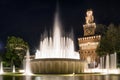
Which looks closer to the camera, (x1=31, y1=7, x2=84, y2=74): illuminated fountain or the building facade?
(x1=31, y1=7, x2=84, y2=74): illuminated fountain

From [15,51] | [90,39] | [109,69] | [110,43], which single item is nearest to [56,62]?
[109,69]

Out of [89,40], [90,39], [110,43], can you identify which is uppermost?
[90,39]

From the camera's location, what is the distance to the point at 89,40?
92562 millimetres

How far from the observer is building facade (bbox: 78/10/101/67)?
89.6 meters

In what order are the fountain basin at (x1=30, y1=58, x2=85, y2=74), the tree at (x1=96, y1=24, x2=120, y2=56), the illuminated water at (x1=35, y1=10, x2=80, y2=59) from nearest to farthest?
the fountain basin at (x1=30, y1=58, x2=85, y2=74) < the illuminated water at (x1=35, y1=10, x2=80, y2=59) < the tree at (x1=96, y1=24, x2=120, y2=56)

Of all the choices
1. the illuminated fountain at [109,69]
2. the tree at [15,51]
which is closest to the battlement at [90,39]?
the tree at [15,51]

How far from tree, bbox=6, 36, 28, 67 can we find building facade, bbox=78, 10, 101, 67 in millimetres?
31049

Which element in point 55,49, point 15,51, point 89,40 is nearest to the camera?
point 55,49

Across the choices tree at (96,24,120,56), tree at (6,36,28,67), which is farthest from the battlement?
tree at (6,36,28,67)

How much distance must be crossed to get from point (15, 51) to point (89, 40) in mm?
37891

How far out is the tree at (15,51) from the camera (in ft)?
185

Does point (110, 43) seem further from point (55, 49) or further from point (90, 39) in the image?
point (55, 49)

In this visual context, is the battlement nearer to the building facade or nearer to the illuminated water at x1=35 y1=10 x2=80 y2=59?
the building facade

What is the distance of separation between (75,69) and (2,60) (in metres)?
31.1
